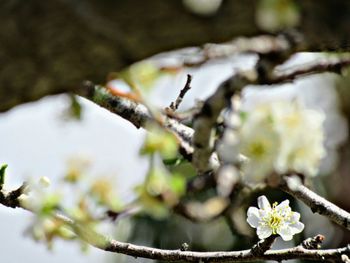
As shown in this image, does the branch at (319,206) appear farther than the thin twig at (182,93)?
Yes

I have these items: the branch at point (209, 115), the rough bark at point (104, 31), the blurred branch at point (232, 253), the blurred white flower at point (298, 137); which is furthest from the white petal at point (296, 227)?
the rough bark at point (104, 31)

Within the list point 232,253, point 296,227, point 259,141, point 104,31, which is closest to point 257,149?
point 259,141

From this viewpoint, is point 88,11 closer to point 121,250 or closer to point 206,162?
point 206,162

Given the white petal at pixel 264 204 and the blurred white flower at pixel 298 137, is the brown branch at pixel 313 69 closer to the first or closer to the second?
the blurred white flower at pixel 298 137

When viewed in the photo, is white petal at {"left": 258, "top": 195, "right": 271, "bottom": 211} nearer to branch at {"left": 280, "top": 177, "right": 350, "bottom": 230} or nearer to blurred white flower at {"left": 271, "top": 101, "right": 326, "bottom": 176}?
branch at {"left": 280, "top": 177, "right": 350, "bottom": 230}

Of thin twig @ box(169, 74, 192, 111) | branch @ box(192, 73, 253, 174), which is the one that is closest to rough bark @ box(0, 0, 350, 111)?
branch @ box(192, 73, 253, 174)

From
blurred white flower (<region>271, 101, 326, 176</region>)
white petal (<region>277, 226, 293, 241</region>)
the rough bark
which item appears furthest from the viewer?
white petal (<region>277, 226, 293, 241</region>)

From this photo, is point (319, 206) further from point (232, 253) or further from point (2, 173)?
point (2, 173)
